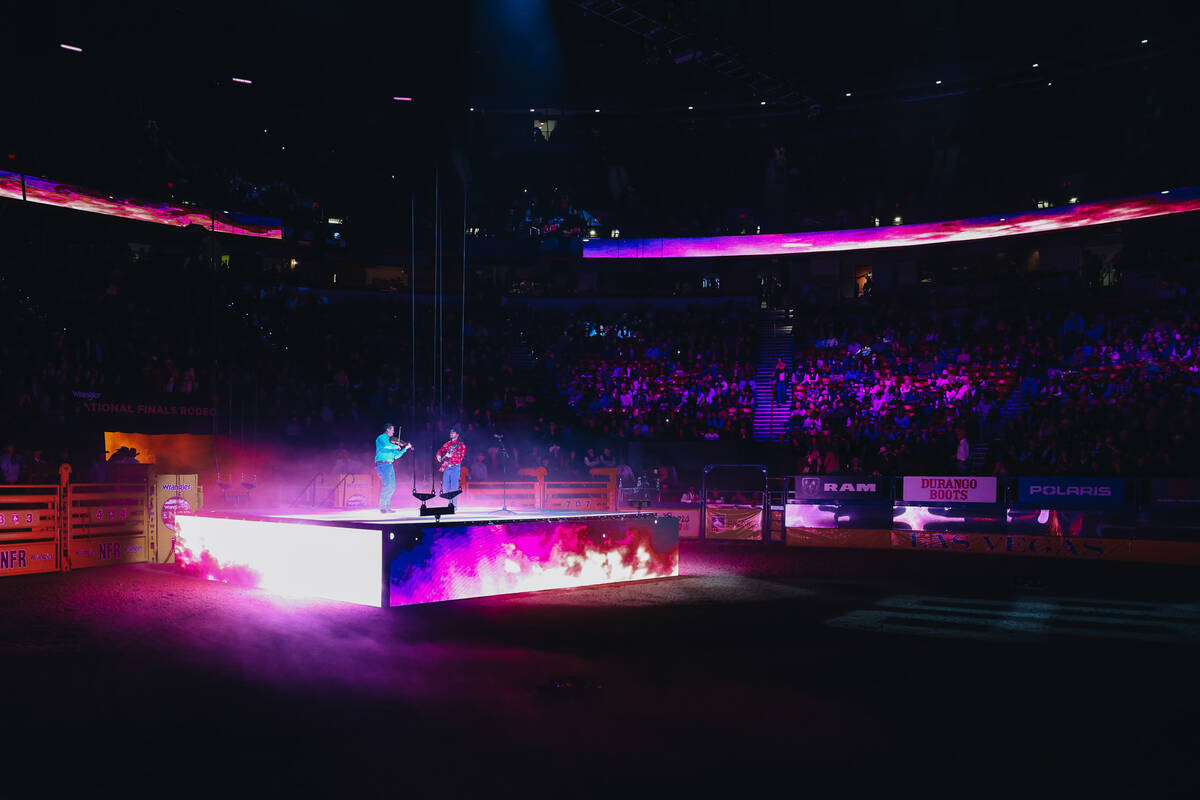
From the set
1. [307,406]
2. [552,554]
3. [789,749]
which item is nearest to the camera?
[789,749]

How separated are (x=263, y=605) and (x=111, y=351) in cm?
1699

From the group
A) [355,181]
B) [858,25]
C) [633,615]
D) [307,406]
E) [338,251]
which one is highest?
[858,25]

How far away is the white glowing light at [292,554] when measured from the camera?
34.8 feet

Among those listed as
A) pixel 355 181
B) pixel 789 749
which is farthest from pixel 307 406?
pixel 789 749

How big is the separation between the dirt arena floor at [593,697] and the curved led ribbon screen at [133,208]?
73.7 ft

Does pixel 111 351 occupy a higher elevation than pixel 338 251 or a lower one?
lower

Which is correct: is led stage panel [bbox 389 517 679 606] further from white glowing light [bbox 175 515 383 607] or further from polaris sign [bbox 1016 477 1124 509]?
polaris sign [bbox 1016 477 1124 509]

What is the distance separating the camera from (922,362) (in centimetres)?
3008

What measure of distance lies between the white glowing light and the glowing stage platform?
0.01 m

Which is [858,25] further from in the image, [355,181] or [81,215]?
[81,215]

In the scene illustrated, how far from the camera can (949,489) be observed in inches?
766

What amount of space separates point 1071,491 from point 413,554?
47.7ft

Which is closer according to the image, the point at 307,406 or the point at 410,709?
the point at 410,709

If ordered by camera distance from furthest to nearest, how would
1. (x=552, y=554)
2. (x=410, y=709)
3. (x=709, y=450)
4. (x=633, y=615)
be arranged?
(x=709, y=450) < (x=552, y=554) < (x=633, y=615) < (x=410, y=709)
